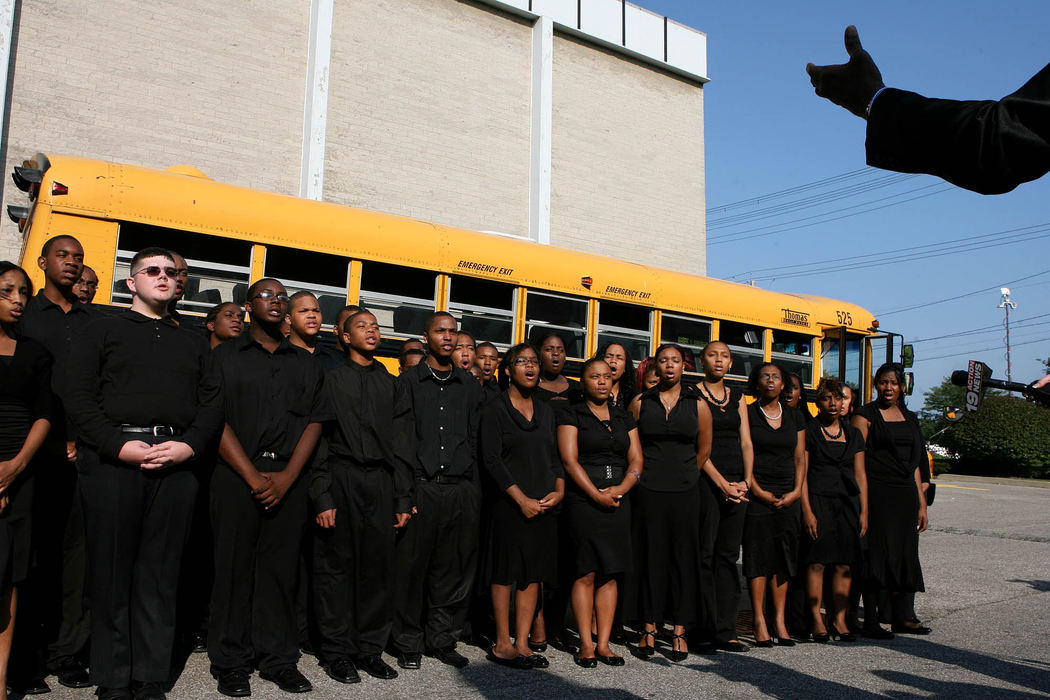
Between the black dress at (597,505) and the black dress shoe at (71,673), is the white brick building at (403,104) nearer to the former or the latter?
the black dress shoe at (71,673)

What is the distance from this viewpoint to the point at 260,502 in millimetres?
4957

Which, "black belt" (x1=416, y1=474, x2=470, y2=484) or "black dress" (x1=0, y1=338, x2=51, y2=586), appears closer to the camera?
"black dress" (x1=0, y1=338, x2=51, y2=586)

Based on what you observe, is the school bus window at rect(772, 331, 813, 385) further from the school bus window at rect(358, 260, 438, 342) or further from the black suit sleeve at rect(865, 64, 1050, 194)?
the black suit sleeve at rect(865, 64, 1050, 194)

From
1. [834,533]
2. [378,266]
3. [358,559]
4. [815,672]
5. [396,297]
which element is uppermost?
[378,266]

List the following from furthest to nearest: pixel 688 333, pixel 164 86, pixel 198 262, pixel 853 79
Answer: pixel 164 86
pixel 688 333
pixel 198 262
pixel 853 79

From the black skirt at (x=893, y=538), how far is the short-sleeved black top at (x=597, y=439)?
2.51 m

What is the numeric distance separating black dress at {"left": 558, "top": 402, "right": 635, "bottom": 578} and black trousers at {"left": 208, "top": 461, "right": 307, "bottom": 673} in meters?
1.90

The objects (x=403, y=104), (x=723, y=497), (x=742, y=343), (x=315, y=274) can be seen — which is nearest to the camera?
(x=723, y=497)

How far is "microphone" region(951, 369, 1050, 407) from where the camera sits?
113 inches

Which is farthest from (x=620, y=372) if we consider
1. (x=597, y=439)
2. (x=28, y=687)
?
(x=28, y=687)

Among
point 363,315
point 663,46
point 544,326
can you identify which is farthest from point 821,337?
point 663,46

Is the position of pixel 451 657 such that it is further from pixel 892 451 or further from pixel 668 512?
pixel 892 451

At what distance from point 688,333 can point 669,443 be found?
15.5ft

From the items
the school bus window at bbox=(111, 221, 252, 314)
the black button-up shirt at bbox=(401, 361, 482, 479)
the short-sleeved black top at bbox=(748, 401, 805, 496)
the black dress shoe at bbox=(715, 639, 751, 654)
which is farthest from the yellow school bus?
the black dress shoe at bbox=(715, 639, 751, 654)
